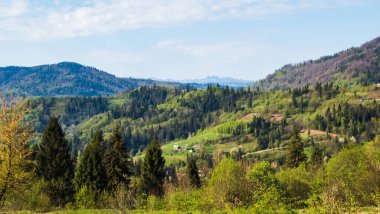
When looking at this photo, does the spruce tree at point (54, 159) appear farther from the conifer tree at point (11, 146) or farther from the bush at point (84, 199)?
the conifer tree at point (11, 146)

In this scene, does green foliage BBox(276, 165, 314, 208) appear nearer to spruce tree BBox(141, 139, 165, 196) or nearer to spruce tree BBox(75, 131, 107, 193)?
spruce tree BBox(141, 139, 165, 196)

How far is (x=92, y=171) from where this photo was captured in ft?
269

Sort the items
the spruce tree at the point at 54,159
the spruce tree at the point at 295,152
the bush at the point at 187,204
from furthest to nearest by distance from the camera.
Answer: the spruce tree at the point at 295,152 → the spruce tree at the point at 54,159 → the bush at the point at 187,204

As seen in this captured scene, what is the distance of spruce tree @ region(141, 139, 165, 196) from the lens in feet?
309

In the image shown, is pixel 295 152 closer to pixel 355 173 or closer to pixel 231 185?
pixel 355 173

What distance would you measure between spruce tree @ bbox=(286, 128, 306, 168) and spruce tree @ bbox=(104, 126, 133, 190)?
154 ft

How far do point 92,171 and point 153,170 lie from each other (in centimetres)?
1747

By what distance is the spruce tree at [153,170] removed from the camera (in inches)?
3708

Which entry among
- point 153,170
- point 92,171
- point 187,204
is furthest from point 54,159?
point 187,204

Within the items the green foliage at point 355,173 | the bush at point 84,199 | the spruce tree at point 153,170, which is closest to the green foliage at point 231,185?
the green foliage at point 355,173

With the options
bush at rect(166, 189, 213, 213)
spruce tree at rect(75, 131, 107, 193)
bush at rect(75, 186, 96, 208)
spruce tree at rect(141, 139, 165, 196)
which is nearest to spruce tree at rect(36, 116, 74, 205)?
spruce tree at rect(75, 131, 107, 193)

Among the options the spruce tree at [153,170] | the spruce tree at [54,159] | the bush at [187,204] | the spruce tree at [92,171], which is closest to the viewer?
the bush at [187,204]

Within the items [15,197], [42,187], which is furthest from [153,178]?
[15,197]

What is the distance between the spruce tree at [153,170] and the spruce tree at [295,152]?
36353mm
